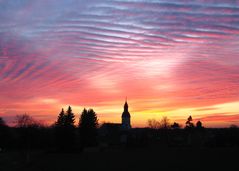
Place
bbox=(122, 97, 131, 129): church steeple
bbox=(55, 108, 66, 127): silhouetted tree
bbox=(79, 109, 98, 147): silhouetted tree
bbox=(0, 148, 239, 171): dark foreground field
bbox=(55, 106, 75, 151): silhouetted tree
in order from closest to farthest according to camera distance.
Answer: bbox=(0, 148, 239, 171): dark foreground field → bbox=(55, 106, 75, 151): silhouetted tree → bbox=(55, 108, 66, 127): silhouetted tree → bbox=(79, 109, 98, 147): silhouetted tree → bbox=(122, 97, 131, 129): church steeple

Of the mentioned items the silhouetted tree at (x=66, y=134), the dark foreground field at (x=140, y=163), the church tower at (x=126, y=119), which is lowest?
the dark foreground field at (x=140, y=163)

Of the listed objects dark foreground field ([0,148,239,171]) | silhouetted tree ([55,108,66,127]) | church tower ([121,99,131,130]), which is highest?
church tower ([121,99,131,130])

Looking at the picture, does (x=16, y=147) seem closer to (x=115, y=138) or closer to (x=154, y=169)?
(x=115, y=138)

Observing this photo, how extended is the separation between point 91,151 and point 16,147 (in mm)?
21309

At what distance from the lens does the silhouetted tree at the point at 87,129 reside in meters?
68.6

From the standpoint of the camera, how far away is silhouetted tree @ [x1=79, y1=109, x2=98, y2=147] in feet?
225

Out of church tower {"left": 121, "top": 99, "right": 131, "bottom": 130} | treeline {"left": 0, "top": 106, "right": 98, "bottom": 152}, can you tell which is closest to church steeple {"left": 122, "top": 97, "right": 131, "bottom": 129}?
church tower {"left": 121, "top": 99, "right": 131, "bottom": 130}

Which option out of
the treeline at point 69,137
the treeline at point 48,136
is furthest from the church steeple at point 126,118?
the treeline at point 48,136

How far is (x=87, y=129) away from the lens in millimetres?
69438

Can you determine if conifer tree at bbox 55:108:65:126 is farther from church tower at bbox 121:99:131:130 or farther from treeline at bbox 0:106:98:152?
church tower at bbox 121:99:131:130

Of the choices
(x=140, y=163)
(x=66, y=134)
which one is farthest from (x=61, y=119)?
(x=140, y=163)

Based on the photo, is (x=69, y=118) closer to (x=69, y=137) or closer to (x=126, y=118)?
(x=69, y=137)

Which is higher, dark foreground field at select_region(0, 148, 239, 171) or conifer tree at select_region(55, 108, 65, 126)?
conifer tree at select_region(55, 108, 65, 126)

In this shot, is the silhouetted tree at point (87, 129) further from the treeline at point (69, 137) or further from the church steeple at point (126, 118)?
the church steeple at point (126, 118)
